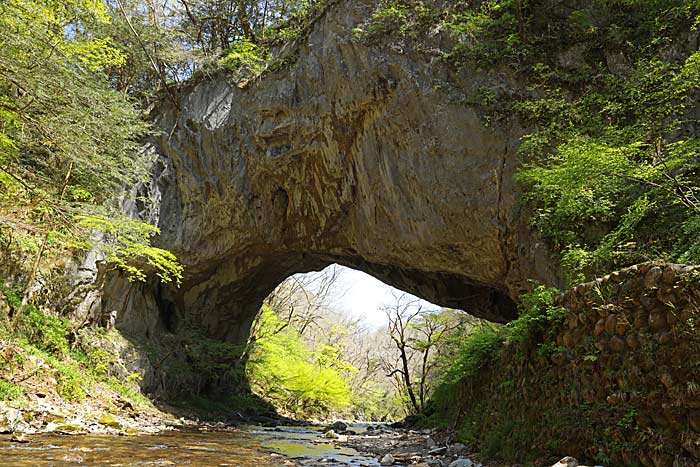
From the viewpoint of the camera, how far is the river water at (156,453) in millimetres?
4859

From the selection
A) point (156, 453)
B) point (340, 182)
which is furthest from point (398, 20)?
point (156, 453)

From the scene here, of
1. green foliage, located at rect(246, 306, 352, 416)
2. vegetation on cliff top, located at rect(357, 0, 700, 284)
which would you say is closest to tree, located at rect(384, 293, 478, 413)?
green foliage, located at rect(246, 306, 352, 416)

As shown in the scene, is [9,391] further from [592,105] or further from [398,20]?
[592,105]

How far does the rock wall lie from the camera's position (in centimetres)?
346

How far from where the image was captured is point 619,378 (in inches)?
158

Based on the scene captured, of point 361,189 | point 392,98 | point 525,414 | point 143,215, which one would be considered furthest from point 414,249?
point 143,215

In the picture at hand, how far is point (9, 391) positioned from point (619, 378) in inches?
319

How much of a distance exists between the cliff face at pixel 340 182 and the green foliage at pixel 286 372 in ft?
9.74

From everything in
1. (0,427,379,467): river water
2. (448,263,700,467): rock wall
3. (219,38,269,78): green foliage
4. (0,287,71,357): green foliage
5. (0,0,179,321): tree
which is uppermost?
(219,38,269,78): green foliage

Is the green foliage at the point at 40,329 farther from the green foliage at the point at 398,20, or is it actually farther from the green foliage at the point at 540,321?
the green foliage at the point at 398,20

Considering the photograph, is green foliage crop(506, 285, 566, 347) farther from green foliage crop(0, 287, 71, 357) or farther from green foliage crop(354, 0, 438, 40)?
green foliage crop(0, 287, 71, 357)

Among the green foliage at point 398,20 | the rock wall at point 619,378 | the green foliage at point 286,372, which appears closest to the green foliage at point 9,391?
the rock wall at point 619,378

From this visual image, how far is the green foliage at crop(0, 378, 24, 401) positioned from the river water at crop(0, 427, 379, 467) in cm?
124

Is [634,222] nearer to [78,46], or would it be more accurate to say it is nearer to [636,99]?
[636,99]
